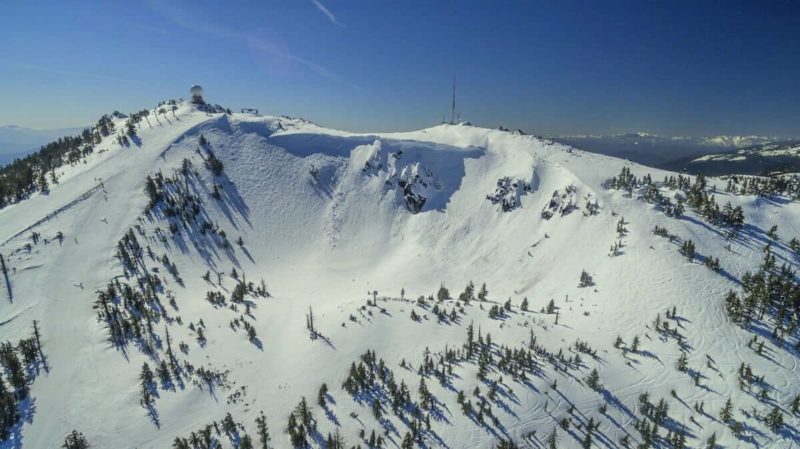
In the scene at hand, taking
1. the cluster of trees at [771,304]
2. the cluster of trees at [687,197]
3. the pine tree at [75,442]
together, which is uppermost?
the cluster of trees at [687,197]

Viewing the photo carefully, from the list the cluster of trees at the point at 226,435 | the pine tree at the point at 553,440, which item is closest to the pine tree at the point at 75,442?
the cluster of trees at the point at 226,435

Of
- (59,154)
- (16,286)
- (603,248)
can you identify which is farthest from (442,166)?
(59,154)

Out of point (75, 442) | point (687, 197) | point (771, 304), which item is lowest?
point (75, 442)

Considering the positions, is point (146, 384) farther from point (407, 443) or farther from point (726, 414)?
point (726, 414)

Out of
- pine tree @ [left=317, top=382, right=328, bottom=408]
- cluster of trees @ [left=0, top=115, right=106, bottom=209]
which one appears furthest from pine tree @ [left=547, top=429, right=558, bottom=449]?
cluster of trees @ [left=0, top=115, right=106, bottom=209]

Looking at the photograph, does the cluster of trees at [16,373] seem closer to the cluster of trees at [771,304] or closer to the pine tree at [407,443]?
the pine tree at [407,443]

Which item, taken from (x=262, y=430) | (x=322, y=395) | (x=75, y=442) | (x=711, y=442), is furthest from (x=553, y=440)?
(x=75, y=442)

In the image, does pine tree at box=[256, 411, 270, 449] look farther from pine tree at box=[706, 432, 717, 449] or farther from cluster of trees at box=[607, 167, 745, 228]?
cluster of trees at box=[607, 167, 745, 228]

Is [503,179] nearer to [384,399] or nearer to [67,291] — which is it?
[384,399]

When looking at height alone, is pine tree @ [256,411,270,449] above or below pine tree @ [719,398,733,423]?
below
